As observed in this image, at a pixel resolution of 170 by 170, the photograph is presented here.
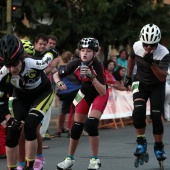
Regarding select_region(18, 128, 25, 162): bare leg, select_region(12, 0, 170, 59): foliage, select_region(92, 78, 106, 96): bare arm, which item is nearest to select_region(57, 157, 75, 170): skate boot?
select_region(18, 128, 25, 162): bare leg

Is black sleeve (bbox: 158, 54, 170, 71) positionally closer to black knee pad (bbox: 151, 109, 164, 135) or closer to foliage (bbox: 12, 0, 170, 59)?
black knee pad (bbox: 151, 109, 164, 135)

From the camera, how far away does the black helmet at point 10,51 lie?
9086mm

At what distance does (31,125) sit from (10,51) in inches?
39.3

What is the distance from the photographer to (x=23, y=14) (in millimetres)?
21141

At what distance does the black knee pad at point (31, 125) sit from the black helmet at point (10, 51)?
80 centimetres

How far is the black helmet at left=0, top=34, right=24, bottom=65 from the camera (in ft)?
29.8

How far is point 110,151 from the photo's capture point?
13.6 metres

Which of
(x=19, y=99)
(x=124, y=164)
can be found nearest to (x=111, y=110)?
(x=124, y=164)

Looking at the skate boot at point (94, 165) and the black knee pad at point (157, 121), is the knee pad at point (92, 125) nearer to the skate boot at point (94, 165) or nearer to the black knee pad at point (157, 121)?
the skate boot at point (94, 165)

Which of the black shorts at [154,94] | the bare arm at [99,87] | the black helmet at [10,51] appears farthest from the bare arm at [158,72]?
the black helmet at [10,51]

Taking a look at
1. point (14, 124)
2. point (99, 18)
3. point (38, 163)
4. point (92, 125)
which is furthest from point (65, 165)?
point (99, 18)

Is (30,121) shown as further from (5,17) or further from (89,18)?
(89,18)

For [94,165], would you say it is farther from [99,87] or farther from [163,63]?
[163,63]

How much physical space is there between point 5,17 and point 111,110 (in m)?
3.48
